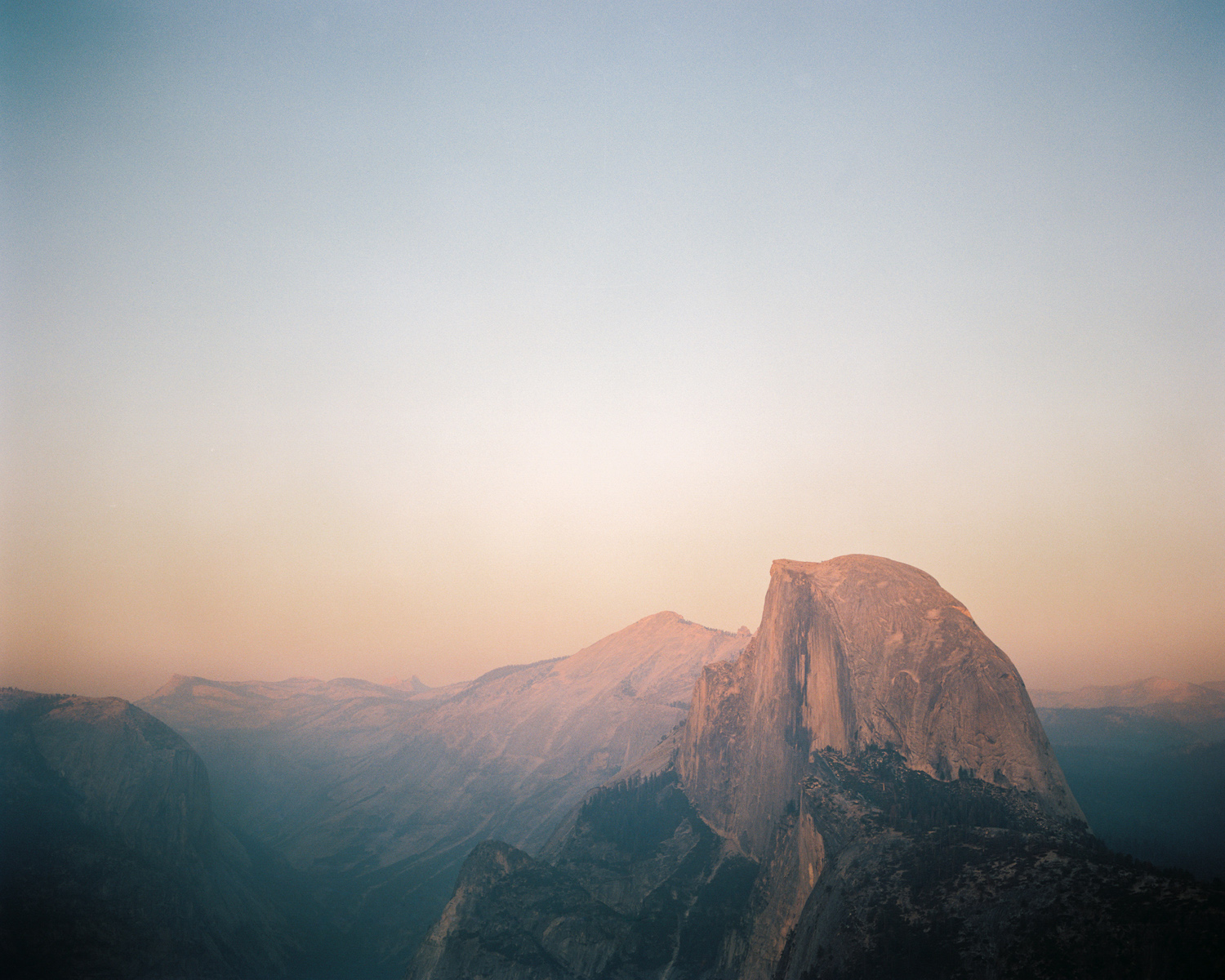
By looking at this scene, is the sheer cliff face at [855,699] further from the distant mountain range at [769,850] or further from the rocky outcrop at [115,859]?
the rocky outcrop at [115,859]

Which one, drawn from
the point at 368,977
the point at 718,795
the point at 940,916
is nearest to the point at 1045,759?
the point at 940,916

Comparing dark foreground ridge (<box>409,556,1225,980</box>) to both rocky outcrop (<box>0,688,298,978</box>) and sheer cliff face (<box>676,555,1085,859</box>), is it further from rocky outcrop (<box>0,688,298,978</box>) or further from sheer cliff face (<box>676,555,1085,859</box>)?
rocky outcrop (<box>0,688,298,978</box>)

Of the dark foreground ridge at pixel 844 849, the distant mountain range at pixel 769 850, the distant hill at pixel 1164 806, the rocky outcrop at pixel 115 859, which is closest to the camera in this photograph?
the dark foreground ridge at pixel 844 849

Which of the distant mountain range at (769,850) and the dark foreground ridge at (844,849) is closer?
the dark foreground ridge at (844,849)

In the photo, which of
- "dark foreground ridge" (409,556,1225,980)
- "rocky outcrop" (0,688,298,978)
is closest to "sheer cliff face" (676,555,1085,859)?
"dark foreground ridge" (409,556,1225,980)

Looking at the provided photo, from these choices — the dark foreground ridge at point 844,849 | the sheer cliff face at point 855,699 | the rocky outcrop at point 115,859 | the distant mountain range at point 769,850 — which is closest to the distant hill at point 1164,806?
the distant mountain range at point 769,850

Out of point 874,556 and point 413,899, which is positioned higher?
point 874,556

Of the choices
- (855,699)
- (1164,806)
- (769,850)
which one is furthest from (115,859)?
(1164,806)

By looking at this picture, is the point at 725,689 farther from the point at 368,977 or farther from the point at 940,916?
the point at 368,977
